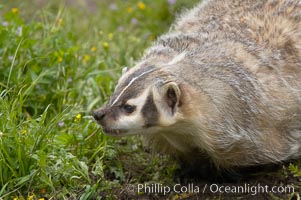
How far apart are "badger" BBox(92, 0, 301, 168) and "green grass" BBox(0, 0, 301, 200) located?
32 cm

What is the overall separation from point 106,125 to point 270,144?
1138mm

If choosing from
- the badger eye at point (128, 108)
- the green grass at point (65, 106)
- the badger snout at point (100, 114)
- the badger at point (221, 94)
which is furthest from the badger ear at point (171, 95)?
the green grass at point (65, 106)

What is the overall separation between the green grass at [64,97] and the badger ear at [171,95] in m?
0.74

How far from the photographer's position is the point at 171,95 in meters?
4.54

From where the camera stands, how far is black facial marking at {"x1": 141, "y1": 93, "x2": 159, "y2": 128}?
4496 millimetres

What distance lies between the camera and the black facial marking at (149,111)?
4.50 metres

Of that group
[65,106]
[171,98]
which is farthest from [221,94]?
[65,106]

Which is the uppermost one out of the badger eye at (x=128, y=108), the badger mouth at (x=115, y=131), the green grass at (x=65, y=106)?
the badger eye at (x=128, y=108)

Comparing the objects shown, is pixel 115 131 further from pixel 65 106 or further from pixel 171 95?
pixel 65 106

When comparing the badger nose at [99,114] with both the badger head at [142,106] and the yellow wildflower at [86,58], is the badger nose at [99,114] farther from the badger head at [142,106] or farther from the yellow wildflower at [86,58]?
the yellow wildflower at [86,58]

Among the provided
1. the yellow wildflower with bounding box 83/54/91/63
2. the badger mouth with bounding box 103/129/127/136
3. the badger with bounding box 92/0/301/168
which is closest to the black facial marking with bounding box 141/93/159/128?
the badger with bounding box 92/0/301/168

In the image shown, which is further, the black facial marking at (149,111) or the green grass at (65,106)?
the green grass at (65,106)

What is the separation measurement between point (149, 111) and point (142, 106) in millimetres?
62

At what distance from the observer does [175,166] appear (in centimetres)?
533
